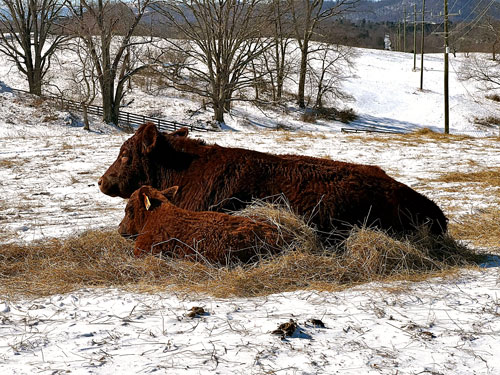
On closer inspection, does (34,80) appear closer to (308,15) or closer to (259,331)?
(308,15)

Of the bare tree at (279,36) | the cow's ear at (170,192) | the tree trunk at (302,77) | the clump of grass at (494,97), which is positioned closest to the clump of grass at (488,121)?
the clump of grass at (494,97)

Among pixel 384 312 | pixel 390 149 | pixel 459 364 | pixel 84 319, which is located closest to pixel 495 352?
pixel 459 364

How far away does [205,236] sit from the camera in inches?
204

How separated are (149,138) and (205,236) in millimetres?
2183

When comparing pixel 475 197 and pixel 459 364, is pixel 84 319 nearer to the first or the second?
pixel 459 364

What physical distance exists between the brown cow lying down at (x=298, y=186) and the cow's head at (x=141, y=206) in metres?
0.37

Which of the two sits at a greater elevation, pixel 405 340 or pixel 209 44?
pixel 209 44

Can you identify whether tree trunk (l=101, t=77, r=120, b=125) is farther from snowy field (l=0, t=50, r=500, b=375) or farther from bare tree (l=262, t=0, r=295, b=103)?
snowy field (l=0, t=50, r=500, b=375)

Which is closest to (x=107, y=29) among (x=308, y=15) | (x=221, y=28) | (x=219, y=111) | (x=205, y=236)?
(x=221, y=28)

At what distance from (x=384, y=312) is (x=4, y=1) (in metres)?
45.1

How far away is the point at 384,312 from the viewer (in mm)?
3857

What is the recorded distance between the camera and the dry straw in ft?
15.2

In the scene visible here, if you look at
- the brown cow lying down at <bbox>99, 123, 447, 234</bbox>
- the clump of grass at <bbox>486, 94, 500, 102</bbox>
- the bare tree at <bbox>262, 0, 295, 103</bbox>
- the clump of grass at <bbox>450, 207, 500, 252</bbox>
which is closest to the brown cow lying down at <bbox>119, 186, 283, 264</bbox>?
the brown cow lying down at <bbox>99, 123, 447, 234</bbox>

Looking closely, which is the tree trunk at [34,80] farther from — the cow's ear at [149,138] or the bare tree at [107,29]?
the cow's ear at [149,138]
